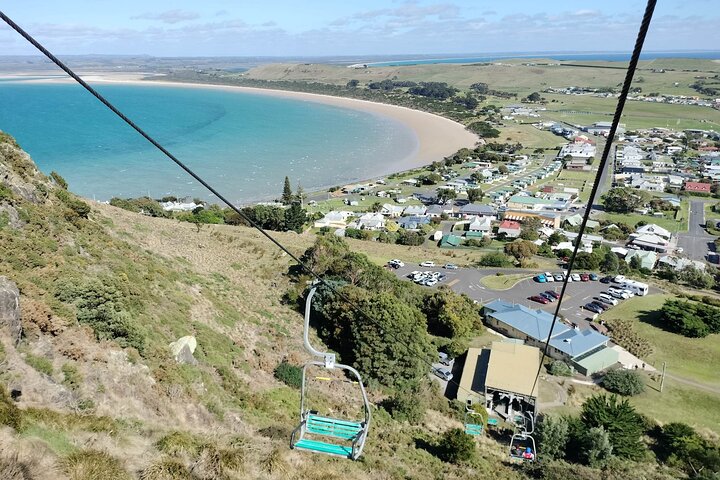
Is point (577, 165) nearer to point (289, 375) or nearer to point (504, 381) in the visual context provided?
point (504, 381)

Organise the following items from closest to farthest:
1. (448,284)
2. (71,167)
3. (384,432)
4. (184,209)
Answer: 1. (384,432)
2. (448,284)
3. (184,209)
4. (71,167)

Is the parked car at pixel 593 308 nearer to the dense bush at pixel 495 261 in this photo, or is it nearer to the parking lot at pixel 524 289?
the parking lot at pixel 524 289

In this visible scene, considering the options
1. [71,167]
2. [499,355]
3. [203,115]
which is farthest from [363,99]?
[499,355]

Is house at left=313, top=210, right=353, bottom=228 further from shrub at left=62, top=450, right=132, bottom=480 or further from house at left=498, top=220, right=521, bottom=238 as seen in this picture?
shrub at left=62, top=450, right=132, bottom=480

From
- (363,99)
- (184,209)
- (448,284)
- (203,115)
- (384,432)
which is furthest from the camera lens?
(363,99)

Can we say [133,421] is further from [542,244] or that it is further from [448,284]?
[542,244]

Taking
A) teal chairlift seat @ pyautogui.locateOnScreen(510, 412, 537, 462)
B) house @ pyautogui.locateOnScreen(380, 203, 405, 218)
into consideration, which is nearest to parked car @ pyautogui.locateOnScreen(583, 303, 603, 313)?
teal chairlift seat @ pyautogui.locateOnScreen(510, 412, 537, 462)

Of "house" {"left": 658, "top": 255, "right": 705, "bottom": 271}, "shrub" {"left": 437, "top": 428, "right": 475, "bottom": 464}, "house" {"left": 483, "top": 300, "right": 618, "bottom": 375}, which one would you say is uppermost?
"shrub" {"left": 437, "top": 428, "right": 475, "bottom": 464}
